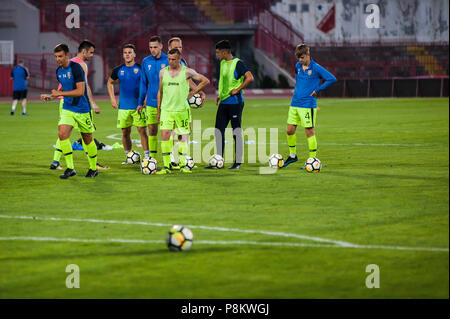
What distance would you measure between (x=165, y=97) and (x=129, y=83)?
1708mm

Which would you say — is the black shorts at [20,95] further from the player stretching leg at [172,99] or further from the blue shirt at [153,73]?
the player stretching leg at [172,99]

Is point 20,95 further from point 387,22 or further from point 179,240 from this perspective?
point 387,22

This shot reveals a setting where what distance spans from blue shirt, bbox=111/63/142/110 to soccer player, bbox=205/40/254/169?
159 centimetres

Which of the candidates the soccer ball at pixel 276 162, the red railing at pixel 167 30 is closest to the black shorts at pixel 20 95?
the red railing at pixel 167 30

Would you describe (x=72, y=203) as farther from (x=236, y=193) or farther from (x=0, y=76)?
(x=0, y=76)

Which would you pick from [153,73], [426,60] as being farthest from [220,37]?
[153,73]

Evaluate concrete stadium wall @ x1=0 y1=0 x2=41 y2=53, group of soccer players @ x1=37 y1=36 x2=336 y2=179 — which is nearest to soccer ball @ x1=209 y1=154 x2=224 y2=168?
group of soccer players @ x1=37 y1=36 x2=336 y2=179

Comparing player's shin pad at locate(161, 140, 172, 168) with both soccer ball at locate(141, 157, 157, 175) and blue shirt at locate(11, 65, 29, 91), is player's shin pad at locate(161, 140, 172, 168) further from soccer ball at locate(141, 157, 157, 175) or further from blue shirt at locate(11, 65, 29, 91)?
blue shirt at locate(11, 65, 29, 91)

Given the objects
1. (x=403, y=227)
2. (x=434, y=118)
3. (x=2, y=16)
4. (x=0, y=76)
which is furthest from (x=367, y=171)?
(x=2, y=16)

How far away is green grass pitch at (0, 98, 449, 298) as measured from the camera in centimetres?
626

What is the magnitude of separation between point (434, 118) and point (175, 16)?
27215 mm

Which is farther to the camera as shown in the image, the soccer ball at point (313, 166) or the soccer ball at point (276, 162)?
the soccer ball at point (276, 162)

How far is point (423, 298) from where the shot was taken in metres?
5.74

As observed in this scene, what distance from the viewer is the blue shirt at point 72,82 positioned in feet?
40.7
